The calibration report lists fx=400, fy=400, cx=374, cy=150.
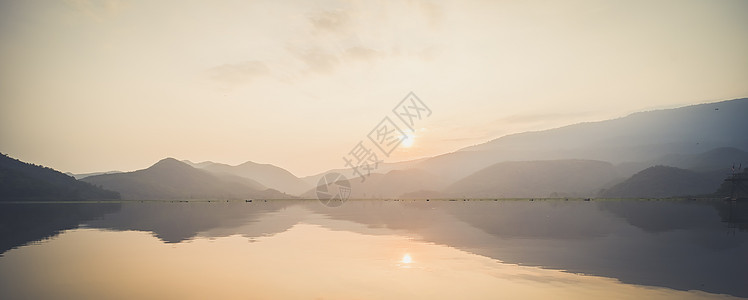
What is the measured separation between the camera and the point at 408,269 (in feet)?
92.5

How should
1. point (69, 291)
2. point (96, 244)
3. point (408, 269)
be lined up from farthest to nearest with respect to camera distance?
point (96, 244) → point (408, 269) → point (69, 291)

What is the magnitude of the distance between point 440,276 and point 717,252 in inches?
1010

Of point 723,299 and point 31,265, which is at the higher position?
point 31,265

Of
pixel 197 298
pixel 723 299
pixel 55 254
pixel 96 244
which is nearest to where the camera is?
pixel 723 299

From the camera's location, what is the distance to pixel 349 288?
22.5m

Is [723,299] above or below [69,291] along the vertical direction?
below

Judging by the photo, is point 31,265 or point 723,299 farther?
point 31,265

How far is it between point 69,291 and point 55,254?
18.4m

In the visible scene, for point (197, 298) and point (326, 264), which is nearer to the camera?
point (197, 298)

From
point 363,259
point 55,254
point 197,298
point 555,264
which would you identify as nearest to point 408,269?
point 363,259

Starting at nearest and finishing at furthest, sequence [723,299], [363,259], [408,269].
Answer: [723,299] < [408,269] < [363,259]

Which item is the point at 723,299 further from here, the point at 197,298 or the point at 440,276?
the point at 197,298

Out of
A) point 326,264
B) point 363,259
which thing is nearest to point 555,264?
point 363,259

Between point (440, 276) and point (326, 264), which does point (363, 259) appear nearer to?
point (326, 264)
